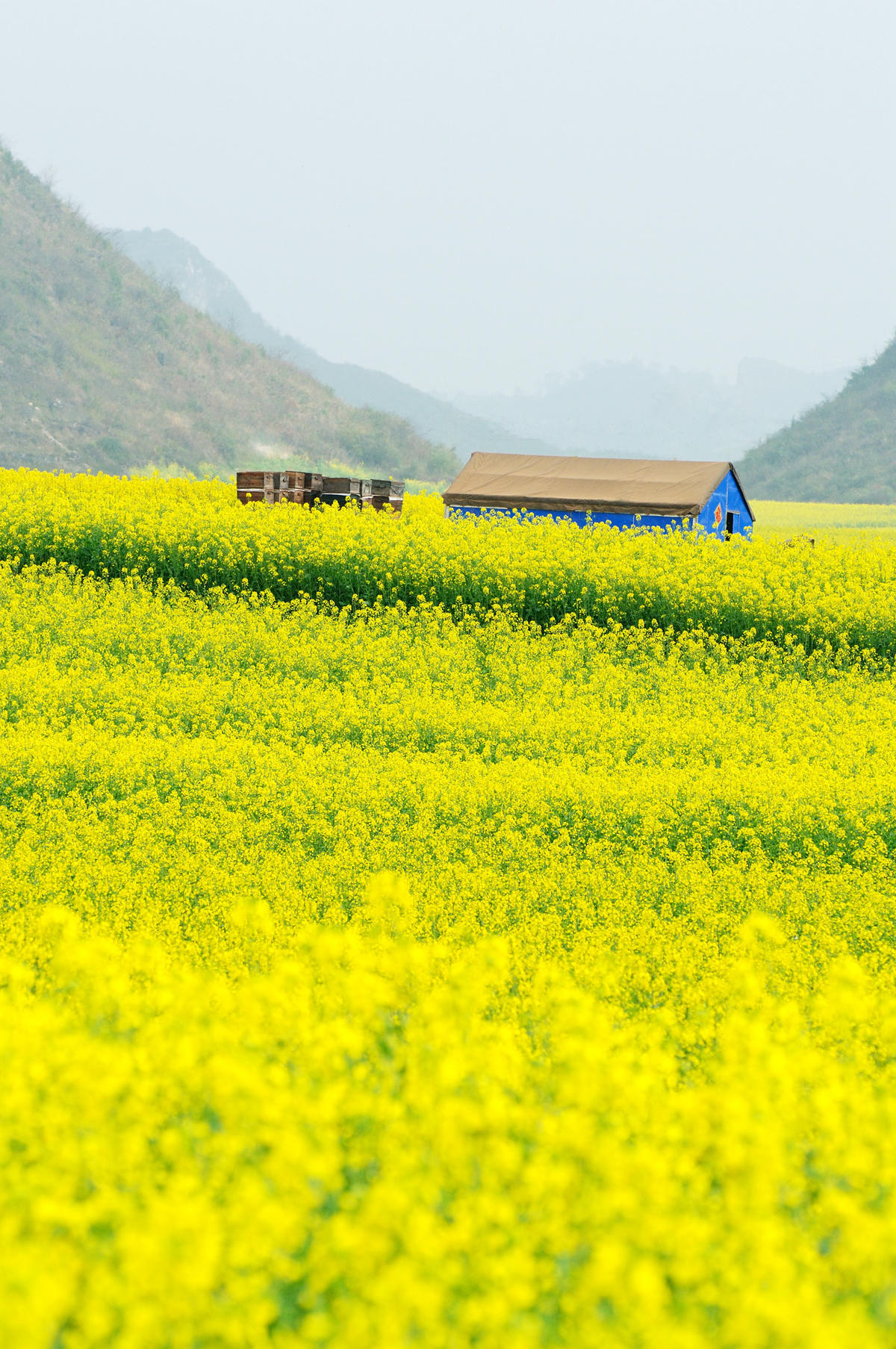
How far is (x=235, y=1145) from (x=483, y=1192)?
608 millimetres

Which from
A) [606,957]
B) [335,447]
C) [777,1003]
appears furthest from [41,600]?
[335,447]

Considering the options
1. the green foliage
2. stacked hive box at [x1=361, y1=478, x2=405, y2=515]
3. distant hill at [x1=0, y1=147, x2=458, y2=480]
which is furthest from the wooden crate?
distant hill at [x1=0, y1=147, x2=458, y2=480]

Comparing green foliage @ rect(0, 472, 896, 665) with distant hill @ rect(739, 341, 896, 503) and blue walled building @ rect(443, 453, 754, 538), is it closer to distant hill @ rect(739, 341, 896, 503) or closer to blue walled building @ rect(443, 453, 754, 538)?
blue walled building @ rect(443, 453, 754, 538)

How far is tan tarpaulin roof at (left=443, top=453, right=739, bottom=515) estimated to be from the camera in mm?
22953

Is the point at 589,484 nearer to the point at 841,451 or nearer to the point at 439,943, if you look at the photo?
the point at 439,943

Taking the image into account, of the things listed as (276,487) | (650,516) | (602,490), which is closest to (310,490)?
(276,487)

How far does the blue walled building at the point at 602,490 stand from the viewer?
22.8 m

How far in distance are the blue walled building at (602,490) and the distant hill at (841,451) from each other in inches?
2134

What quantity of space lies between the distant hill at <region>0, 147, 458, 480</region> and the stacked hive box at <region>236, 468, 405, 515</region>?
1731 inches

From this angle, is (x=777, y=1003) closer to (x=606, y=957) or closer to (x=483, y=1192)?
(x=606, y=957)

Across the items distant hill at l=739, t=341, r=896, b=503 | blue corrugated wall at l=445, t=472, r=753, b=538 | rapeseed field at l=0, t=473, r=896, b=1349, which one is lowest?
rapeseed field at l=0, t=473, r=896, b=1349

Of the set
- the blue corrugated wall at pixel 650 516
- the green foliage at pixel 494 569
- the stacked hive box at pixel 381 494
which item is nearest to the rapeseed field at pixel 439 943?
the green foliage at pixel 494 569

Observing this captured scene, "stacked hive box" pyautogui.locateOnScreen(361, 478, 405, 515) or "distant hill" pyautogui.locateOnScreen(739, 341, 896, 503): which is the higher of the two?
"distant hill" pyautogui.locateOnScreen(739, 341, 896, 503)

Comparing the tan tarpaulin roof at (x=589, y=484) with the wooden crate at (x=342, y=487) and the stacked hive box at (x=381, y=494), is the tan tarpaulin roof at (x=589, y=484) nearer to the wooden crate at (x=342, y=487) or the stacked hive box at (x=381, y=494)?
the stacked hive box at (x=381, y=494)
